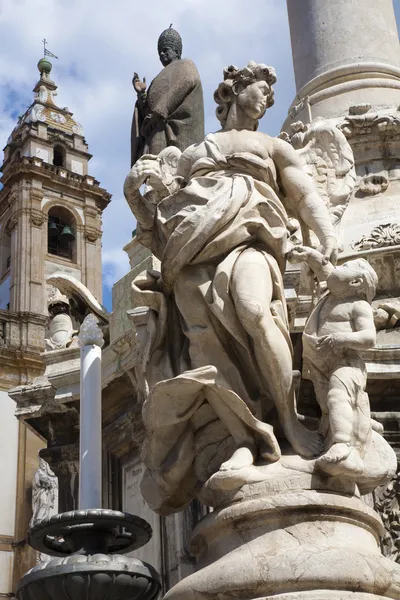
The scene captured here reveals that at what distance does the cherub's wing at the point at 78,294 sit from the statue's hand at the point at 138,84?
6.71ft

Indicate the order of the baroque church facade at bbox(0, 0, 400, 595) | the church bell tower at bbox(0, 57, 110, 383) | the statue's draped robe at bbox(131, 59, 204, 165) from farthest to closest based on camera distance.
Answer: the church bell tower at bbox(0, 57, 110, 383), the statue's draped robe at bbox(131, 59, 204, 165), the baroque church facade at bbox(0, 0, 400, 595)

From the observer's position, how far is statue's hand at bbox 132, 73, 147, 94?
8.31 meters

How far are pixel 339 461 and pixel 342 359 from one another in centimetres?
53

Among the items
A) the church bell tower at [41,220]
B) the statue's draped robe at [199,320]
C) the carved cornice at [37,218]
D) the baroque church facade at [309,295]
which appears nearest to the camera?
the statue's draped robe at [199,320]

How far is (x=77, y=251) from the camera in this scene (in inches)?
1286

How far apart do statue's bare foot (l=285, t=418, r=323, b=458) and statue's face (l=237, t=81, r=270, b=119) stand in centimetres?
176

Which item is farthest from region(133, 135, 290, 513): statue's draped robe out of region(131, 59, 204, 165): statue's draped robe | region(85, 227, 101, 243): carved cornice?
region(85, 227, 101, 243): carved cornice

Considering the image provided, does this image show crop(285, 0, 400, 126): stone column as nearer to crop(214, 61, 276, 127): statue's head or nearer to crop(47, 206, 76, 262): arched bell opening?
crop(214, 61, 276, 127): statue's head

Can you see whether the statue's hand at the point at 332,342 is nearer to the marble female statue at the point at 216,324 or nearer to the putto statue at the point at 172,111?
the marble female statue at the point at 216,324

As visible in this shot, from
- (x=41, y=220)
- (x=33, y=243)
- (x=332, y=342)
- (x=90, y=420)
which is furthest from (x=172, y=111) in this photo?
(x=41, y=220)

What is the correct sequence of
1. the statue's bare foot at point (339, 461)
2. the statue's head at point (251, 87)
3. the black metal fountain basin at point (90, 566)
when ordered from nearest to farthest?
the black metal fountain basin at point (90, 566), the statue's bare foot at point (339, 461), the statue's head at point (251, 87)

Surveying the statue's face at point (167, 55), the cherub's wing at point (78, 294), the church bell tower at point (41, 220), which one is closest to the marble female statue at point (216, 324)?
the cherub's wing at point (78, 294)

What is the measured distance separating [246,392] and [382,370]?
1.23 meters

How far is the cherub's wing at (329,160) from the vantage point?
640 centimetres
